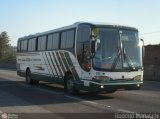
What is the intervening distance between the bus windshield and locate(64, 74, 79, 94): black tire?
2.49 metres

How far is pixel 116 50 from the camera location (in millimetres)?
16406

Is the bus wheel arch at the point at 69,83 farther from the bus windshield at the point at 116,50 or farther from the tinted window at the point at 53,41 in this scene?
the bus windshield at the point at 116,50

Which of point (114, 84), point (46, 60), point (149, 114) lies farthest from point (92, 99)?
point (46, 60)

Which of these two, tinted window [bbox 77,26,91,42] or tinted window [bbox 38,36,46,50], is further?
tinted window [bbox 38,36,46,50]

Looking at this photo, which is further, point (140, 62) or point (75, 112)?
point (140, 62)

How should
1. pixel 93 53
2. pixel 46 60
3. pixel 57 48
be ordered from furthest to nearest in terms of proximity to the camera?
pixel 46 60 → pixel 57 48 → pixel 93 53

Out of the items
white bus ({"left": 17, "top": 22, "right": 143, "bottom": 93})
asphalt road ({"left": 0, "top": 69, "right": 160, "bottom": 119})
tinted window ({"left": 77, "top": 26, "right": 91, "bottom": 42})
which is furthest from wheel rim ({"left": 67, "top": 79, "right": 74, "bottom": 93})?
tinted window ({"left": 77, "top": 26, "right": 91, "bottom": 42})

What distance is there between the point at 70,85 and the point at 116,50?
326 cm

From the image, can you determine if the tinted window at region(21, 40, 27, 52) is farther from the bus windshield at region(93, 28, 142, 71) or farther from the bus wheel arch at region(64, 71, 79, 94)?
the bus windshield at region(93, 28, 142, 71)

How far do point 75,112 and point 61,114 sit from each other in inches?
20.6

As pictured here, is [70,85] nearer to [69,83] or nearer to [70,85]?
[70,85]

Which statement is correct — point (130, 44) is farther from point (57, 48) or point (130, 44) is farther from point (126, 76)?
point (57, 48)

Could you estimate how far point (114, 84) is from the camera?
16125 millimetres

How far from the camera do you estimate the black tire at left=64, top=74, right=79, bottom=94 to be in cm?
1820
